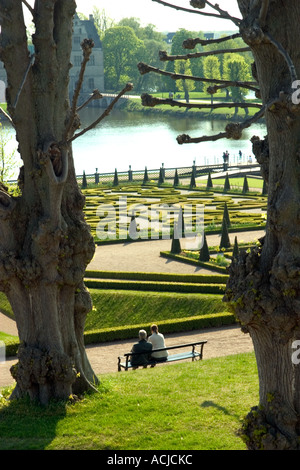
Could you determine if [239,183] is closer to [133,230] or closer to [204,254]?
[133,230]

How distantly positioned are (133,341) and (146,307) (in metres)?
1.96

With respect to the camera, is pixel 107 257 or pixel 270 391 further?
pixel 107 257

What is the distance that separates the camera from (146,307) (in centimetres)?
1658

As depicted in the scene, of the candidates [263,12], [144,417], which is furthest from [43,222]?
[263,12]

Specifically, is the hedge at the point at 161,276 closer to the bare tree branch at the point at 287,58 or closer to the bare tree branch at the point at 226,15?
the bare tree branch at the point at 226,15

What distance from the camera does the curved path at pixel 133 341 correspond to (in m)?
13.4

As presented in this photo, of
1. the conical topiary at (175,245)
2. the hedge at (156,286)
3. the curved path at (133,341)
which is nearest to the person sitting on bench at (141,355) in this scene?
the curved path at (133,341)

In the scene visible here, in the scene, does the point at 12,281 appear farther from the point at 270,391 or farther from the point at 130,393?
the point at 270,391

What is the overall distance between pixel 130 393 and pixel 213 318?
6.15 metres

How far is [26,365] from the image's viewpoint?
28.5 feet

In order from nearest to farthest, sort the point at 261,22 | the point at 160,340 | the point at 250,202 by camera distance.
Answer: the point at 261,22 → the point at 160,340 → the point at 250,202

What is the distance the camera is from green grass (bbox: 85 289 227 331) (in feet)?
53.1
